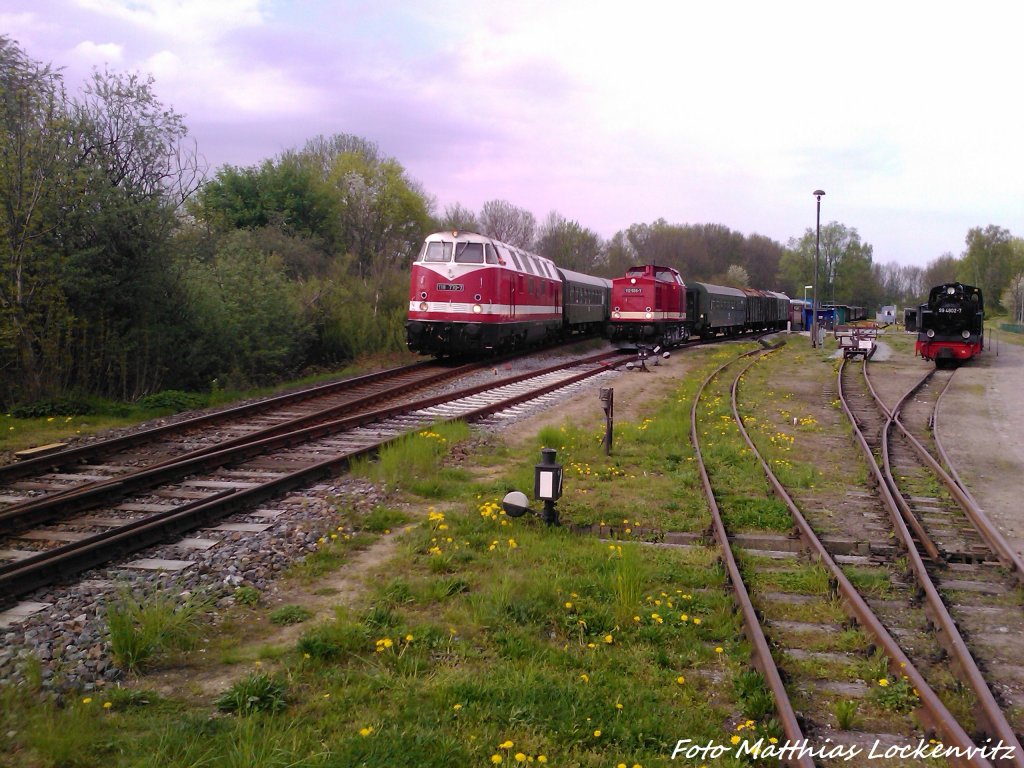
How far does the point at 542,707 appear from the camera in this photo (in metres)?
3.89

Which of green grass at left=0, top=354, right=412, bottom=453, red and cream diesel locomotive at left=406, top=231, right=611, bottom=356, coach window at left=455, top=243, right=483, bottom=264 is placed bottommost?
green grass at left=0, top=354, right=412, bottom=453

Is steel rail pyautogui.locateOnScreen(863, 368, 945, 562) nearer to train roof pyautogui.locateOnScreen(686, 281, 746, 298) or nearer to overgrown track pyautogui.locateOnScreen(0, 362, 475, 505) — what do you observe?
overgrown track pyautogui.locateOnScreen(0, 362, 475, 505)

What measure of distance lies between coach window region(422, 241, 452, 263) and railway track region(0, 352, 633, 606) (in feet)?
27.9

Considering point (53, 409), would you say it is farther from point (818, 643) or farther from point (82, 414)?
point (818, 643)

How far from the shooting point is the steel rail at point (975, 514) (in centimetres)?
623

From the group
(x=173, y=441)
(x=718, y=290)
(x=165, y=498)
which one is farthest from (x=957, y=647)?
(x=718, y=290)

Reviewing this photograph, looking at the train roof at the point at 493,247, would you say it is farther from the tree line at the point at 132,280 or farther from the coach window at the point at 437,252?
the tree line at the point at 132,280

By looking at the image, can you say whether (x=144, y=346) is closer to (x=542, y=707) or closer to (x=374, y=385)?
(x=374, y=385)

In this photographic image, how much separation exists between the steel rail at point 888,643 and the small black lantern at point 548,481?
2.24m

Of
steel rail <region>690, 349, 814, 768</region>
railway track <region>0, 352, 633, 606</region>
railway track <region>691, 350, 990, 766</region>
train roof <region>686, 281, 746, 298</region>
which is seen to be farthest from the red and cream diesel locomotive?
train roof <region>686, 281, 746, 298</region>

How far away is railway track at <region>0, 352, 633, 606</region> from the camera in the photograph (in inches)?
226

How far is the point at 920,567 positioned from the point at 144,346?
46.0 ft

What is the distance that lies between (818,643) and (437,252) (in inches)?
657

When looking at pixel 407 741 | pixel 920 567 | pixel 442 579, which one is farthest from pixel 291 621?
pixel 920 567
